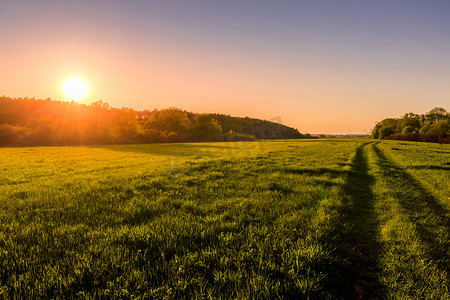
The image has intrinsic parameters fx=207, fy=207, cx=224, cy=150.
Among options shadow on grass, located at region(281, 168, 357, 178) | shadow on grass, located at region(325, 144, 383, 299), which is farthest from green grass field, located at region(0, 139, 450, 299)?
shadow on grass, located at region(281, 168, 357, 178)

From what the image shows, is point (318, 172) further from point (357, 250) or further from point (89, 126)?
point (89, 126)

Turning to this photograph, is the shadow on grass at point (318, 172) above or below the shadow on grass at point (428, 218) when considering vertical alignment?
above

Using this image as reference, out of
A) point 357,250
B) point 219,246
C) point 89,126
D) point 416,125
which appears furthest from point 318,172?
point 416,125

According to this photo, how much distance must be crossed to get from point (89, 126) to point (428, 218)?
76780 millimetres

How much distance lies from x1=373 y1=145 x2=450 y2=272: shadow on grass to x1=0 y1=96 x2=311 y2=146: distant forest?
70696mm

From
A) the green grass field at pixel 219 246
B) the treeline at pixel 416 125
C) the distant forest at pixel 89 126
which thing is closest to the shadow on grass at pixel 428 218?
the green grass field at pixel 219 246

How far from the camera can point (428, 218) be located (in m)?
6.73

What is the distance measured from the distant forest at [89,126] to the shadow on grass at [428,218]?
232ft

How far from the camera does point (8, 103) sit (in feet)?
287

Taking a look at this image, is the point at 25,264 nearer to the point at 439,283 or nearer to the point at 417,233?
the point at 439,283

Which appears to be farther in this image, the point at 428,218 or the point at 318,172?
the point at 318,172

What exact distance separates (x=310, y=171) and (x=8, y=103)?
12360 centimetres

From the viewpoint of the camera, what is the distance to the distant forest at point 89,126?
57125 millimetres

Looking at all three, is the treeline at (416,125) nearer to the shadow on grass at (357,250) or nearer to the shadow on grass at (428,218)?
the shadow on grass at (428,218)
